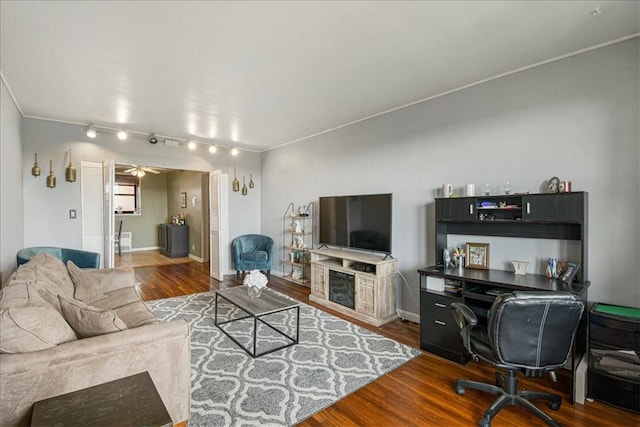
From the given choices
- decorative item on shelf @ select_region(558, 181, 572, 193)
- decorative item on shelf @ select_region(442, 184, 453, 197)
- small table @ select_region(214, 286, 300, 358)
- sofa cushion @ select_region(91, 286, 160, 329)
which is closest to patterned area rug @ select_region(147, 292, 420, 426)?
small table @ select_region(214, 286, 300, 358)

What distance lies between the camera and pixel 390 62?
9.09 ft

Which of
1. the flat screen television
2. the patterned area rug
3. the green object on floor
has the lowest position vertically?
the patterned area rug

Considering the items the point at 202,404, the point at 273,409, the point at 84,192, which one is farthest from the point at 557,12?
the point at 84,192

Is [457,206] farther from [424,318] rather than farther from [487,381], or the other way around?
[487,381]

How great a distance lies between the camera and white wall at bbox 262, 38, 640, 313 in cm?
241

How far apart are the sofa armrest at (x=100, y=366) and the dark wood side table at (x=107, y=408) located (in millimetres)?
202

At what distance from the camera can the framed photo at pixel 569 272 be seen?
7.99 feet

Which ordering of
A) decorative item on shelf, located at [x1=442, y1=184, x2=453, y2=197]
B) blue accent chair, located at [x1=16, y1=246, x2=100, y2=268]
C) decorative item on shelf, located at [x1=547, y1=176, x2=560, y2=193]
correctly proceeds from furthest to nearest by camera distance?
blue accent chair, located at [x1=16, y1=246, x2=100, y2=268] → decorative item on shelf, located at [x1=442, y1=184, x2=453, y2=197] → decorative item on shelf, located at [x1=547, y1=176, x2=560, y2=193]

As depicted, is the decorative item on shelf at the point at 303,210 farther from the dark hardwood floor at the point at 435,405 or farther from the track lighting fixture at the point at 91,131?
the track lighting fixture at the point at 91,131

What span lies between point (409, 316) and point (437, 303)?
0.94 m

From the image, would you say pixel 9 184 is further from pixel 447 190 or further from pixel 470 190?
pixel 470 190

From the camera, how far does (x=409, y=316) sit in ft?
12.6

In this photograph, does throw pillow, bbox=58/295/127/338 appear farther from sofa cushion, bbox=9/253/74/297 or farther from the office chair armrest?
the office chair armrest

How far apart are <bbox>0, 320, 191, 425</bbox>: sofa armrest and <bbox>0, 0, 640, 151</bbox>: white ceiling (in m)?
2.05
